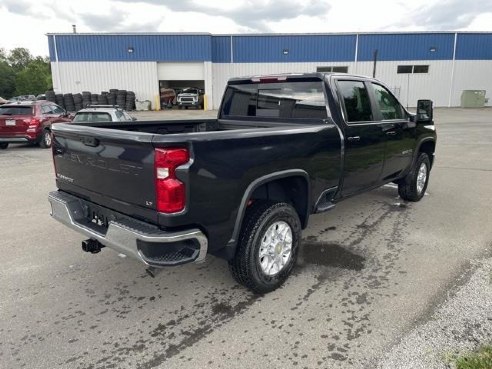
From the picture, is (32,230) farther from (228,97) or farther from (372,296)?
(372,296)

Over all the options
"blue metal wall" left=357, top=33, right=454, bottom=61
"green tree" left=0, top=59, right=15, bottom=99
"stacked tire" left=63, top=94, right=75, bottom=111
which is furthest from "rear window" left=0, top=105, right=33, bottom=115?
"green tree" left=0, top=59, right=15, bottom=99

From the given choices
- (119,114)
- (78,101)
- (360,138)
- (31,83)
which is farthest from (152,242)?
(31,83)

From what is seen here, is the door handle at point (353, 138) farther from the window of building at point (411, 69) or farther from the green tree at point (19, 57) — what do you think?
the green tree at point (19, 57)

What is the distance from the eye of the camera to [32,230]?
5.11 m

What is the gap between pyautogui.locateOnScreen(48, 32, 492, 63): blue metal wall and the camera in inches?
1210

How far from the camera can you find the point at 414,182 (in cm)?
604

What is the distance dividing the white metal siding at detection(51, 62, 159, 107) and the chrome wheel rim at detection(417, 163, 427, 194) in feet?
93.1

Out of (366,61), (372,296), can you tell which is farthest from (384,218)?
(366,61)

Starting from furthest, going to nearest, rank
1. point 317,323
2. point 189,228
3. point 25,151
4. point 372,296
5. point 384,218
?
point 25,151, point 384,218, point 372,296, point 317,323, point 189,228

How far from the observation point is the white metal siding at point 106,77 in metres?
31.1

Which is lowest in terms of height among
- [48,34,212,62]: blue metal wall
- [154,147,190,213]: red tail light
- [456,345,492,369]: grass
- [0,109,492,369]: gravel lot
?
[0,109,492,369]: gravel lot

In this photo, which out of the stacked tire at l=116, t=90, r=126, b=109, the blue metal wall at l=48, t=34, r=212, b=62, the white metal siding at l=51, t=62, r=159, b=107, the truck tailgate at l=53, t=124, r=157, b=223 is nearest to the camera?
the truck tailgate at l=53, t=124, r=157, b=223

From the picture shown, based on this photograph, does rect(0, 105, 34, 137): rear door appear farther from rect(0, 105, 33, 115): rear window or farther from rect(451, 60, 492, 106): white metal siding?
rect(451, 60, 492, 106): white metal siding

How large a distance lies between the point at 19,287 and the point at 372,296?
3.29 m
